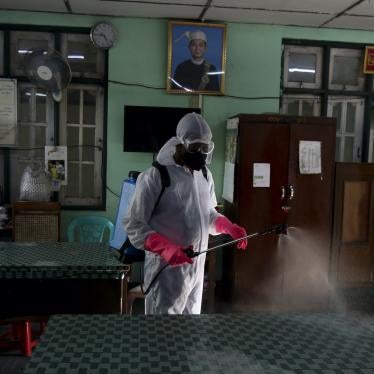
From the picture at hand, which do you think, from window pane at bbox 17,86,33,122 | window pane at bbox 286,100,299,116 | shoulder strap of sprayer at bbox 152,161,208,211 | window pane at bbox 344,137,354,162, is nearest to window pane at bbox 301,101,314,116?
window pane at bbox 286,100,299,116

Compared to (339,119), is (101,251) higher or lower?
lower

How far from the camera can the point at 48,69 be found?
4.13 m

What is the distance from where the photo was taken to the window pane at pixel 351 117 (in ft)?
15.7

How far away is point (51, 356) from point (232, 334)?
484 millimetres

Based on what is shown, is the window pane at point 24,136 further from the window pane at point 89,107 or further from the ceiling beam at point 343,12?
the ceiling beam at point 343,12

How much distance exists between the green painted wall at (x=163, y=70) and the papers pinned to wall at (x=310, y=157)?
2.27 feet

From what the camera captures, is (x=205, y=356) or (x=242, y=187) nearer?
(x=205, y=356)

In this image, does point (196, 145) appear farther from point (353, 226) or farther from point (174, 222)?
point (353, 226)

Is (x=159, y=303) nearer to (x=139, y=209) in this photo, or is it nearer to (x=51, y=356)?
(x=139, y=209)

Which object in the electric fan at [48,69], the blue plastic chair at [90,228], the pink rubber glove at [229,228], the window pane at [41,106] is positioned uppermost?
the electric fan at [48,69]

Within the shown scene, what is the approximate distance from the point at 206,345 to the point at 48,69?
11.5 feet

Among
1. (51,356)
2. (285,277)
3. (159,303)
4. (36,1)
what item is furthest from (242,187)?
(51,356)

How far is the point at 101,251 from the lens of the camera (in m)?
2.34

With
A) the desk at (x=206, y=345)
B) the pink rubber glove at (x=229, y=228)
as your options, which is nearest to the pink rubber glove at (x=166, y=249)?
the pink rubber glove at (x=229, y=228)
